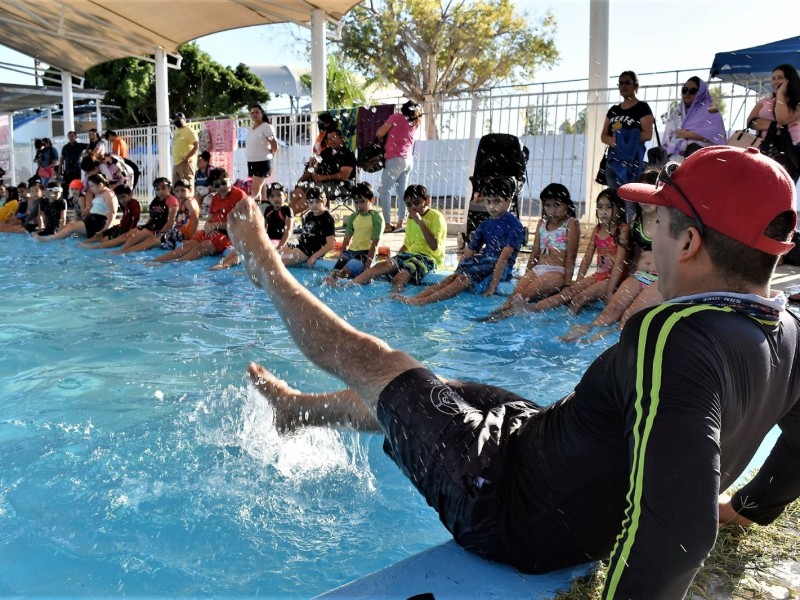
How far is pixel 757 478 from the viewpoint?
83.7 inches

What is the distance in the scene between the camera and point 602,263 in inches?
241

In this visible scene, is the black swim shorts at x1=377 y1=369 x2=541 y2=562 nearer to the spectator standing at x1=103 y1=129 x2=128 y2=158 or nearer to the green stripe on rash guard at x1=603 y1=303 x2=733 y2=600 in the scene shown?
the green stripe on rash guard at x1=603 y1=303 x2=733 y2=600

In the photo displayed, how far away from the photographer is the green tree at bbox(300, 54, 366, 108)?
99.8ft

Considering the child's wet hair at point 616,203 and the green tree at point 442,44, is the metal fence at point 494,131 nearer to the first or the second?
the child's wet hair at point 616,203

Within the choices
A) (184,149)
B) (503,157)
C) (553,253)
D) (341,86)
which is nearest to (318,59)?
(184,149)

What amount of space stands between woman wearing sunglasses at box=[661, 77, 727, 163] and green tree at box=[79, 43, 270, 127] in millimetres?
28618

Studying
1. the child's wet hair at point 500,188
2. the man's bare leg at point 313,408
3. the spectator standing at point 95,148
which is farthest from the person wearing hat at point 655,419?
the spectator standing at point 95,148

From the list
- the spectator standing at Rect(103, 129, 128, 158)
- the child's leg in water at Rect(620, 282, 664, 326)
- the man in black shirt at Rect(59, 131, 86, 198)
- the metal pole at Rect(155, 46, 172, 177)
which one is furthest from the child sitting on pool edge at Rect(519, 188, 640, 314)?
the man in black shirt at Rect(59, 131, 86, 198)

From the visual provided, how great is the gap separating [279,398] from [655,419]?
6.60ft

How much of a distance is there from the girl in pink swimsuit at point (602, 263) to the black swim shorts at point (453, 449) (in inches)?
163

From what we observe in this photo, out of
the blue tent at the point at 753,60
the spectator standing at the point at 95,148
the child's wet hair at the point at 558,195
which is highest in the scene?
the blue tent at the point at 753,60

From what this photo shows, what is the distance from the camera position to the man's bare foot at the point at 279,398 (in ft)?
9.54

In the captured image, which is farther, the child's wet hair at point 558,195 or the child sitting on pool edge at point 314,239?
the child sitting on pool edge at point 314,239

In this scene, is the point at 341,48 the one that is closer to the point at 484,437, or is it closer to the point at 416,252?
the point at 416,252
